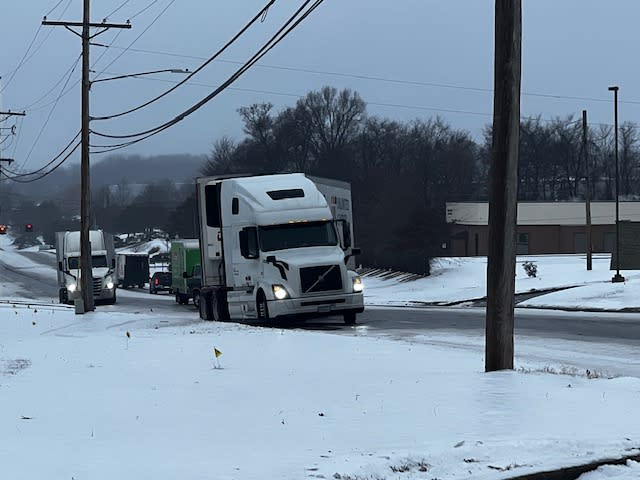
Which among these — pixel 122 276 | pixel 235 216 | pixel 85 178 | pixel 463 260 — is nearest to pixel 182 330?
pixel 235 216

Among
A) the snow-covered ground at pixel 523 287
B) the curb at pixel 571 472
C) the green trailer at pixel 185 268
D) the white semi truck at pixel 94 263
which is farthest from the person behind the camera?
the white semi truck at pixel 94 263

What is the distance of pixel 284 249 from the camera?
1034 inches

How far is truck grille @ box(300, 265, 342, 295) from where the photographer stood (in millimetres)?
25891

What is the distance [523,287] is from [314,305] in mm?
25079

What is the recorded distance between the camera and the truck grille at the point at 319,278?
2589cm

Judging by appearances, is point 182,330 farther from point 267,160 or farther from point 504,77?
point 267,160

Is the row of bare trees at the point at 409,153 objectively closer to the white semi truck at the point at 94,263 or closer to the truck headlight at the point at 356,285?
the white semi truck at the point at 94,263

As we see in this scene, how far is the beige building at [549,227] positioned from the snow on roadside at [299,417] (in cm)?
8045

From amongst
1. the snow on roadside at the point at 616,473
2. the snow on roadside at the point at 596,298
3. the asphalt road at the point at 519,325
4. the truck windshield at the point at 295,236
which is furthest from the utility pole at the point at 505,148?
the snow on roadside at the point at 596,298

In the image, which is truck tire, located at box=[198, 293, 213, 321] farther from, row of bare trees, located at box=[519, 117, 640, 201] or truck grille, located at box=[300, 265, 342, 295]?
row of bare trees, located at box=[519, 117, 640, 201]

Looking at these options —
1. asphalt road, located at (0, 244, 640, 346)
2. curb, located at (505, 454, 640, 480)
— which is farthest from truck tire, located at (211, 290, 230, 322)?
curb, located at (505, 454, 640, 480)

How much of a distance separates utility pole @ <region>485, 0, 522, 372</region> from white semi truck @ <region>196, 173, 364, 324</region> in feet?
44.1

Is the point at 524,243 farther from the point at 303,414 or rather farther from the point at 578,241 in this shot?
the point at 303,414

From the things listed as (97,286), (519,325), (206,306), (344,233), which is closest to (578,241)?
(97,286)
